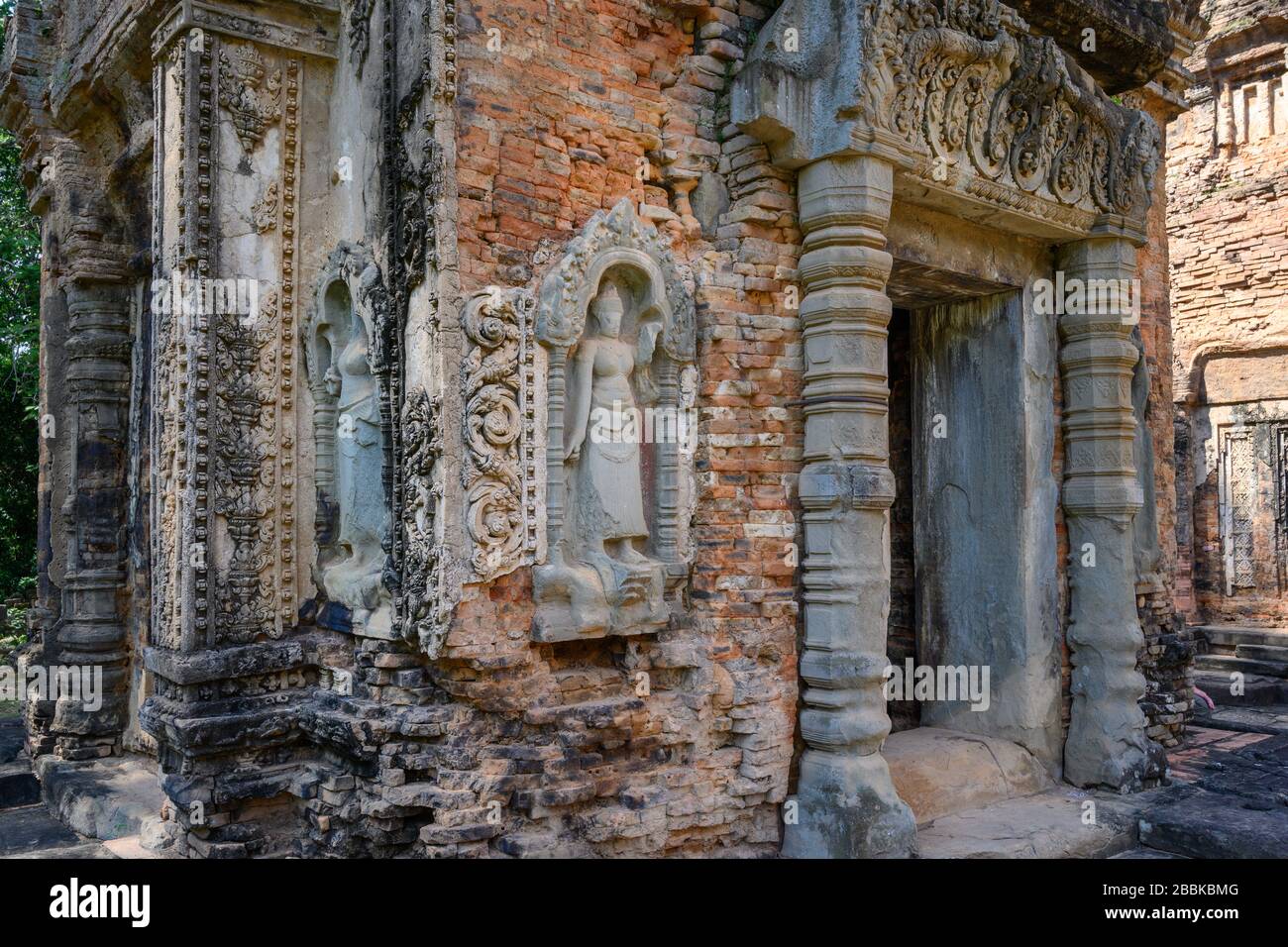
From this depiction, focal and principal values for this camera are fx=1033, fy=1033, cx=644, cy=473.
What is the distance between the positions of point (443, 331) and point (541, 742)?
185 cm

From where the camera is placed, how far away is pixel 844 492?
5.09m

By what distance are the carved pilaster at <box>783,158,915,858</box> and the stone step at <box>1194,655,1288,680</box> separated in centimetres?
788

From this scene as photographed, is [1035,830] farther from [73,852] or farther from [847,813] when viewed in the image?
[73,852]

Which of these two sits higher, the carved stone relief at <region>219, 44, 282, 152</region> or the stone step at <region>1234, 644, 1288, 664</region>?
the carved stone relief at <region>219, 44, 282, 152</region>

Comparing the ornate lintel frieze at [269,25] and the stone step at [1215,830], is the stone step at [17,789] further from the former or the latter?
the stone step at [1215,830]

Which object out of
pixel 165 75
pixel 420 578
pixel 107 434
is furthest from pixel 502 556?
pixel 107 434

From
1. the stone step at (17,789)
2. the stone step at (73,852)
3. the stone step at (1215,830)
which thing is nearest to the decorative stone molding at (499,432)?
the stone step at (73,852)

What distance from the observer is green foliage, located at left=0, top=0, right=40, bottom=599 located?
38.1ft

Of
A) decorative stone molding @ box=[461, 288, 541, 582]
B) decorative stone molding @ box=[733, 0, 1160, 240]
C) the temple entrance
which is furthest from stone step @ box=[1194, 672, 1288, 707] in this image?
decorative stone molding @ box=[461, 288, 541, 582]

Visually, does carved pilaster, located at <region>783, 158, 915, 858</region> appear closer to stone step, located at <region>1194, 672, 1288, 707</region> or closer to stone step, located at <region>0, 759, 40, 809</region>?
stone step, located at <region>0, 759, 40, 809</region>

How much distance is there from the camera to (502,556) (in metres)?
4.48

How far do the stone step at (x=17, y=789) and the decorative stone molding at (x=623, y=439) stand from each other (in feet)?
15.3

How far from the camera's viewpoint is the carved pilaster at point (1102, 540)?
6578mm
